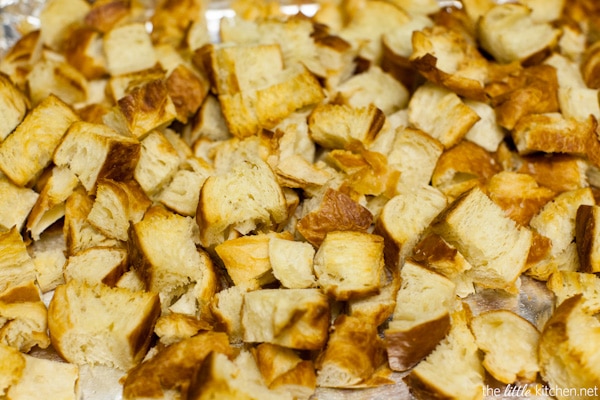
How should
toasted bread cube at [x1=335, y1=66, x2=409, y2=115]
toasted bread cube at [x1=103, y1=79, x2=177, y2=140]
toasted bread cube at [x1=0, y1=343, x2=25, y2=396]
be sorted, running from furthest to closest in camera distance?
toasted bread cube at [x1=335, y1=66, x2=409, y2=115]
toasted bread cube at [x1=103, y1=79, x2=177, y2=140]
toasted bread cube at [x1=0, y1=343, x2=25, y2=396]

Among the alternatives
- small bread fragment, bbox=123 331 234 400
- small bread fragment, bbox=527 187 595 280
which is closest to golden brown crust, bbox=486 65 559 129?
small bread fragment, bbox=527 187 595 280

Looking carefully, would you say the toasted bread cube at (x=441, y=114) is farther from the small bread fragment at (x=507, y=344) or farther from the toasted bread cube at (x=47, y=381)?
the toasted bread cube at (x=47, y=381)

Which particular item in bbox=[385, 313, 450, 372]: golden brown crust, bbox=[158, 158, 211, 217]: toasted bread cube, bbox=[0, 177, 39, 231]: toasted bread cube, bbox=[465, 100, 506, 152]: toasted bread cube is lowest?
bbox=[385, 313, 450, 372]: golden brown crust

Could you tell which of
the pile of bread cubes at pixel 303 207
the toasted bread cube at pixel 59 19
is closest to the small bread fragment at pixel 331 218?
the pile of bread cubes at pixel 303 207

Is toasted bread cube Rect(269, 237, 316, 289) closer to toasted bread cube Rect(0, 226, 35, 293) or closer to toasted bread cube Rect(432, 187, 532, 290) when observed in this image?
toasted bread cube Rect(432, 187, 532, 290)

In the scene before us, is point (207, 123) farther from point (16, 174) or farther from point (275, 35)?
point (16, 174)

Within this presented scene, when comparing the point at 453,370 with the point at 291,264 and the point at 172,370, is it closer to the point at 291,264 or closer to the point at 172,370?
the point at 291,264

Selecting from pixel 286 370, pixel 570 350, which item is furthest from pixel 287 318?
pixel 570 350

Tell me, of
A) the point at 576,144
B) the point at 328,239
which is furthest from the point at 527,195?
the point at 328,239
